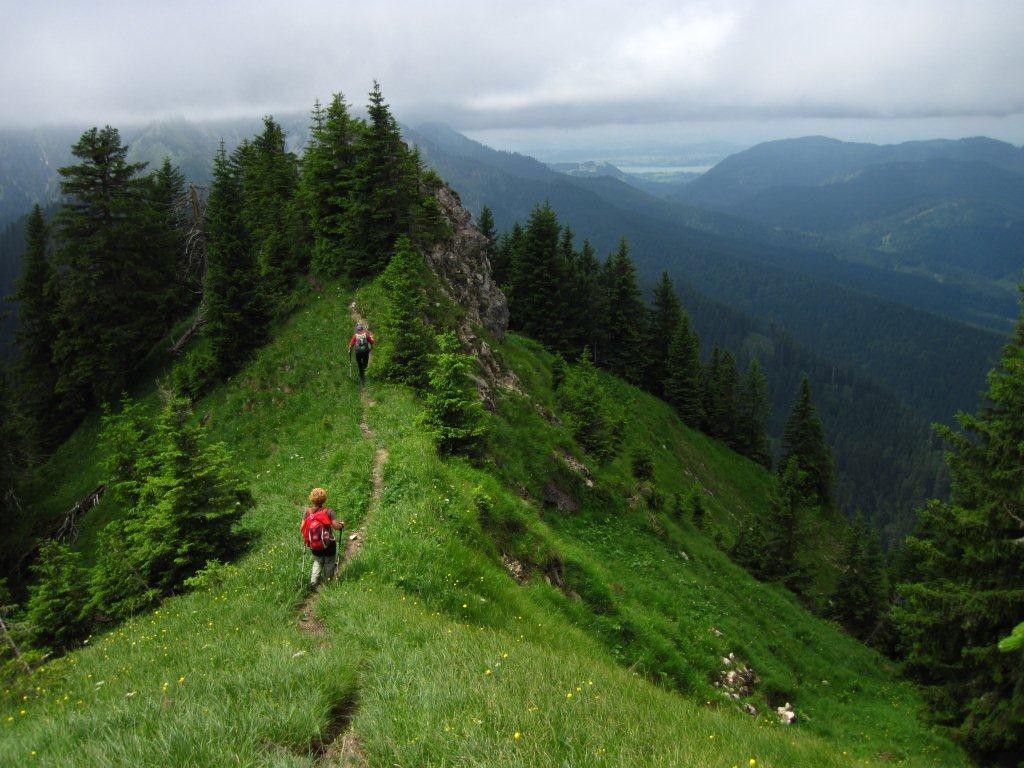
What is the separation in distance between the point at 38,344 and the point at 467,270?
1191 inches

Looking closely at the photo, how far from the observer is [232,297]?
94.8 ft

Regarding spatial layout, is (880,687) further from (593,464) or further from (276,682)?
(276,682)

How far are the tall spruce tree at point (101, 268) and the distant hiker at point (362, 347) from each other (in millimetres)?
20425

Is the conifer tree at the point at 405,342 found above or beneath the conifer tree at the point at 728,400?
above

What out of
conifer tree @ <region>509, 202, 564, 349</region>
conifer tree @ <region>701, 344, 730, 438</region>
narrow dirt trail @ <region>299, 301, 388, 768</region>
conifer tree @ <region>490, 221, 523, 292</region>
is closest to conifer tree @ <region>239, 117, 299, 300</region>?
narrow dirt trail @ <region>299, 301, 388, 768</region>

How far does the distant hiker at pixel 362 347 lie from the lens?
21.9 metres

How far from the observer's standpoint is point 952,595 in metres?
14.5

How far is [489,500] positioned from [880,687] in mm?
19073

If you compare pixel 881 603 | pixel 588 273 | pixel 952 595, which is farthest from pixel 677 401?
pixel 952 595

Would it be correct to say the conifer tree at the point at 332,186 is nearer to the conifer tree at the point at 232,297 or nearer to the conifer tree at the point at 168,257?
the conifer tree at the point at 232,297

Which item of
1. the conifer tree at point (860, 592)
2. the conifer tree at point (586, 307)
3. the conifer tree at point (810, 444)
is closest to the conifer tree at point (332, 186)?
the conifer tree at point (586, 307)

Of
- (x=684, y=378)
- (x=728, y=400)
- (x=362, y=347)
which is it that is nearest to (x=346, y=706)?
(x=362, y=347)

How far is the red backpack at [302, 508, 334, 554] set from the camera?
9.95 meters

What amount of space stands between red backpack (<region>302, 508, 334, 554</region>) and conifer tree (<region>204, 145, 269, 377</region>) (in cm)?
2163
